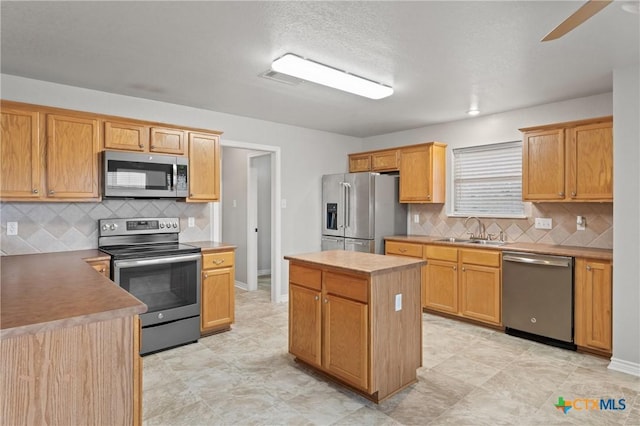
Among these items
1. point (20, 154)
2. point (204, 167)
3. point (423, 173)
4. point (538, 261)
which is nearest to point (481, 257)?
point (538, 261)

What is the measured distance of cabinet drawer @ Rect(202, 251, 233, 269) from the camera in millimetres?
3672

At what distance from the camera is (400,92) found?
3.69m

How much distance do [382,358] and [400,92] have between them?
2513 millimetres

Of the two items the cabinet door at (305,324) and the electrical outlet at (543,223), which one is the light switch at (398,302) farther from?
the electrical outlet at (543,223)

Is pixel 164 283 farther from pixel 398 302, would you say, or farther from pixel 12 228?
pixel 398 302

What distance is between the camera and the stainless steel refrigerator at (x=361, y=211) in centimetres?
495

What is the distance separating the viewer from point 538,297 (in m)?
3.56

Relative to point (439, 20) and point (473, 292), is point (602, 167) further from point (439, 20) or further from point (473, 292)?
point (439, 20)

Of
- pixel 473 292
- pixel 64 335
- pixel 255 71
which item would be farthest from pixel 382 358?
pixel 255 71

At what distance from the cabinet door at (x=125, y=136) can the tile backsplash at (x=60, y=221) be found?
1.92 feet

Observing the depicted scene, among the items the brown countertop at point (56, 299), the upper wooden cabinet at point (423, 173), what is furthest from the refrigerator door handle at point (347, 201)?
the brown countertop at point (56, 299)

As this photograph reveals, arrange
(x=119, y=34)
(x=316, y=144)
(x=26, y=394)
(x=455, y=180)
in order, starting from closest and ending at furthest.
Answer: (x=26, y=394), (x=119, y=34), (x=455, y=180), (x=316, y=144)

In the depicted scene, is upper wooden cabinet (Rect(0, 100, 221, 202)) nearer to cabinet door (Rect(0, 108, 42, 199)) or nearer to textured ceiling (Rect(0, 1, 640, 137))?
cabinet door (Rect(0, 108, 42, 199))

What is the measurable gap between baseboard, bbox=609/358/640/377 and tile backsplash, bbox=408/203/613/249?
114 centimetres
